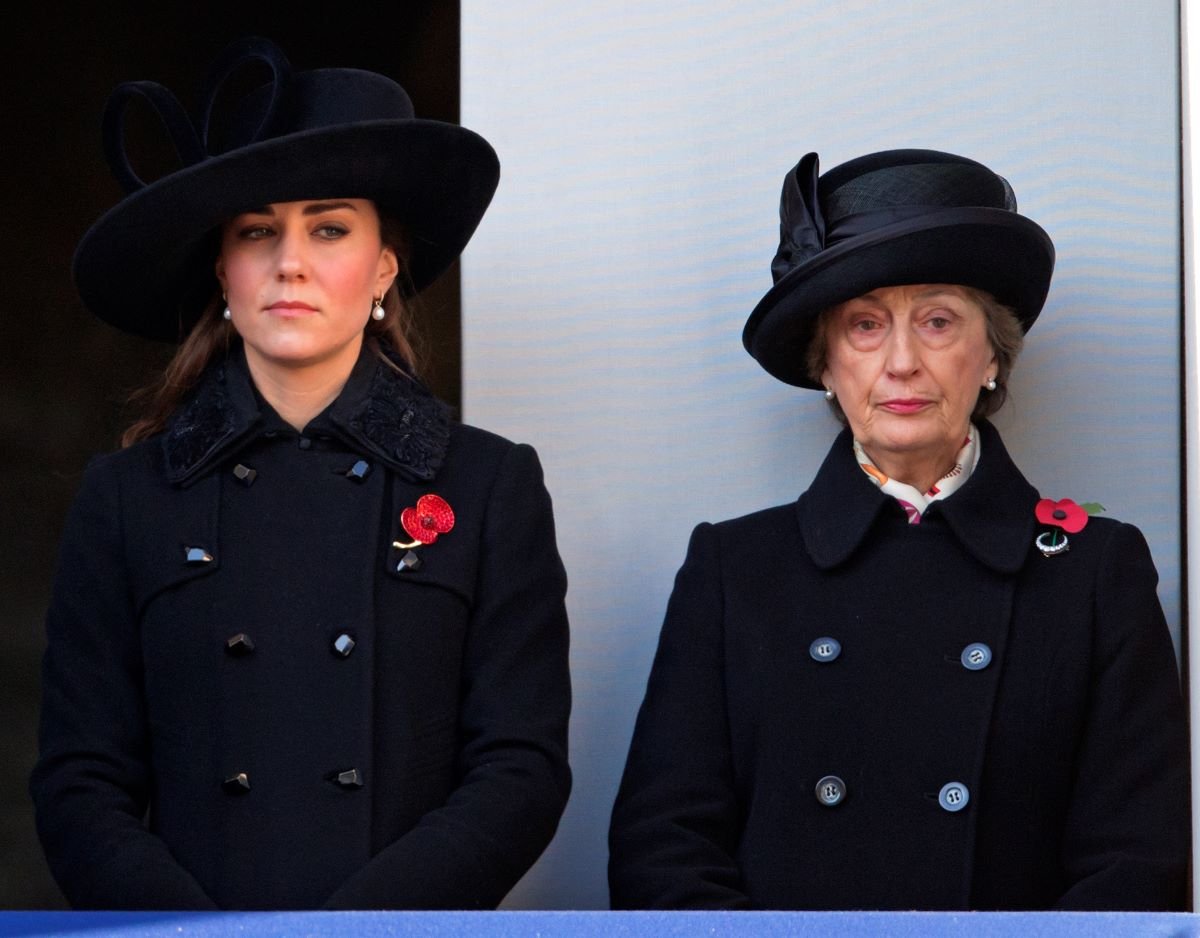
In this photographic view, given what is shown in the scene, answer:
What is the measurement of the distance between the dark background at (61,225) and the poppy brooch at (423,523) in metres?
2.56

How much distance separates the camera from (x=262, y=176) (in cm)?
324

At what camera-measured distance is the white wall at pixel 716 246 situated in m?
3.93

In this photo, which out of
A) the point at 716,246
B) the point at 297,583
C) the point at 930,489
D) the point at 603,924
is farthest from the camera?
the point at 716,246

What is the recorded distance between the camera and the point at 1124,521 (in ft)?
12.8

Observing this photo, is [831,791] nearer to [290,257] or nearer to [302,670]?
[302,670]

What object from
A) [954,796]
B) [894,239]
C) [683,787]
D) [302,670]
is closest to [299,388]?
[302,670]

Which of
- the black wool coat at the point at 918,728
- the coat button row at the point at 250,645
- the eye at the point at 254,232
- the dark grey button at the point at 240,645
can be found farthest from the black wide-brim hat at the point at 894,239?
the dark grey button at the point at 240,645

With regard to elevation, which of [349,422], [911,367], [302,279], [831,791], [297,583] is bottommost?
[831,791]

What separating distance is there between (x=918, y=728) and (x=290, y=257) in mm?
1245

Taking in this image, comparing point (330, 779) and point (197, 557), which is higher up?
point (197, 557)

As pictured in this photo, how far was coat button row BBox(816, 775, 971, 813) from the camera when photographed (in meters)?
3.27

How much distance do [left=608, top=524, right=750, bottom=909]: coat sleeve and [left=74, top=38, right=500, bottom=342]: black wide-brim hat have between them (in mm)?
798

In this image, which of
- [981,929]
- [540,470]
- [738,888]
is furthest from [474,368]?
[981,929]

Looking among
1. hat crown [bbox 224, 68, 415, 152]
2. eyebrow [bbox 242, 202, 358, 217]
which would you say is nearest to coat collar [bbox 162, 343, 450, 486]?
eyebrow [bbox 242, 202, 358, 217]
